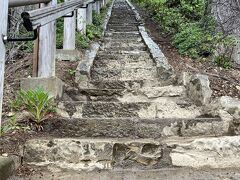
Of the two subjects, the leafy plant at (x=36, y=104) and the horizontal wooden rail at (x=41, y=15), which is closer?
the horizontal wooden rail at (x=41, y=15)

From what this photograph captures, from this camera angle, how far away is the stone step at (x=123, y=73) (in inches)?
216

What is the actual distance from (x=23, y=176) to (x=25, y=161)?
21cm

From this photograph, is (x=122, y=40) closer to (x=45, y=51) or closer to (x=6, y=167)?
(x=45, y=51)

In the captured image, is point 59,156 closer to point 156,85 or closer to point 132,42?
point 156,85

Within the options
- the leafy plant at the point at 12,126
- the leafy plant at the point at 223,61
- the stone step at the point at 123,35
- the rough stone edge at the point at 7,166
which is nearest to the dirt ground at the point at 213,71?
the leafy plant at the point at 223,61

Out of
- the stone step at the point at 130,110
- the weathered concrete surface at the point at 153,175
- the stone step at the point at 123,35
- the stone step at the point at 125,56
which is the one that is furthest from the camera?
the stone step at the point at 123,35

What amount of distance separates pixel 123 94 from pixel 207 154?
5.50 feet

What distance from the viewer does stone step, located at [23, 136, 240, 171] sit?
293 centimetres

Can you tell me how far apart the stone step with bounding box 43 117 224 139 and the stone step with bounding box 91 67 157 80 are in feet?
7.13

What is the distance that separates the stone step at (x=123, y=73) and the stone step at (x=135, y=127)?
7.13 feet

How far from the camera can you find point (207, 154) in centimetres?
297

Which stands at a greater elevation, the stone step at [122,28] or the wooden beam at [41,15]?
the wooden beam at [41,15]

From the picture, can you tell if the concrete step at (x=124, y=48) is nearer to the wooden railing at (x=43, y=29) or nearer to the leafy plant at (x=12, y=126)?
the wooden railing at (x=43, y=29)

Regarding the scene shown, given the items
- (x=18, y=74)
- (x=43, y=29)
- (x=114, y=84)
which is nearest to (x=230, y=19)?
(x=114, y=84)
